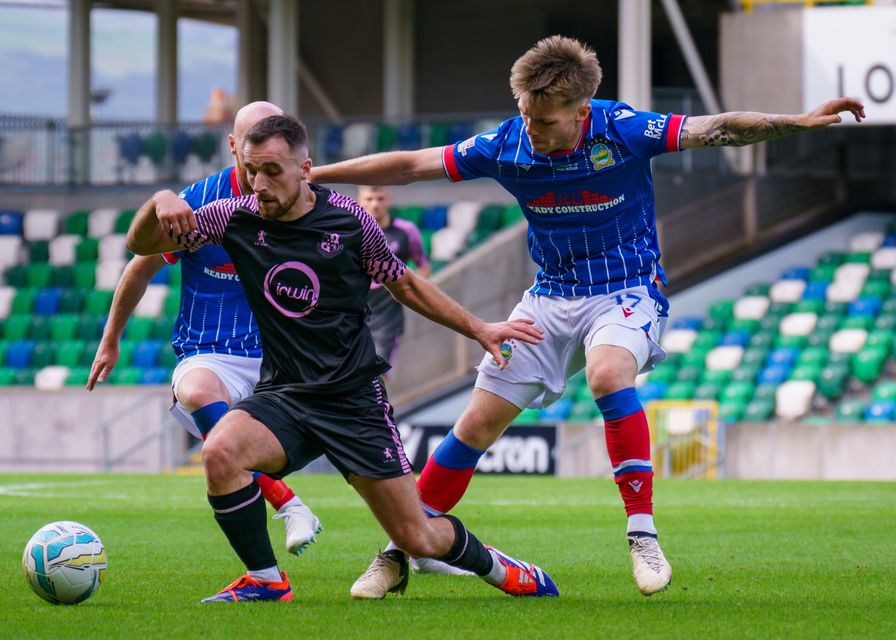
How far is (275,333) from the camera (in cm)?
573

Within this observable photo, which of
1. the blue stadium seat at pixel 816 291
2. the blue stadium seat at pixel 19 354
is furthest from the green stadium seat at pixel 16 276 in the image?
the blue stadium seat at pixel 816 291

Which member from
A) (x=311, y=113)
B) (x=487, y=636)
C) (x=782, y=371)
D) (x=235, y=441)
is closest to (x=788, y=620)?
(x=487, y=636)

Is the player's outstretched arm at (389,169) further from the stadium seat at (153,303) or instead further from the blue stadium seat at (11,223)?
the blue stadium seat at (11,223)

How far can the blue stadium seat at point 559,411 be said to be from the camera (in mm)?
19727

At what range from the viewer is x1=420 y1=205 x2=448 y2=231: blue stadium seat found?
22.6 meters

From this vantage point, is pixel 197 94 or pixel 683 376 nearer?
pixel 683 376

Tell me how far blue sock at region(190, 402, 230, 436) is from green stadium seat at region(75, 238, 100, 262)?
55.4 ft

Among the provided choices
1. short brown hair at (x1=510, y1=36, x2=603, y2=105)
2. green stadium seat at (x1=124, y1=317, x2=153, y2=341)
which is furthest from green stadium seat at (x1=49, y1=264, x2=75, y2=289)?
short brown hair at (x1=510, y1=36, x2=603, y2=105)

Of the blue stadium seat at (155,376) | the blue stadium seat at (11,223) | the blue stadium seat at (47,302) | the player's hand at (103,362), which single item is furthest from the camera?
the blue stadium seat at (11,223)

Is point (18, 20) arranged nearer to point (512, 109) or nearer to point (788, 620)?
point (512, 109)

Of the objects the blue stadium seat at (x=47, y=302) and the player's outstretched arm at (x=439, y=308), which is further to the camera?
the blue stadium seat at (x=47, y=302)

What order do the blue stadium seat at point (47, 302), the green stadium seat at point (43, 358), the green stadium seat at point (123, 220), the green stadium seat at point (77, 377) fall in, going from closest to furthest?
1. the green stadium seat at point (77, 377)
2. the green stadium seat at point (43, 358)
3. the blue stadium seat at point (47, 302)
4. the green stadium seat at point (123, 220)

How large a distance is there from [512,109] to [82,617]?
22733 millimetres

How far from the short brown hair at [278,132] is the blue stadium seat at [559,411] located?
14.3m
